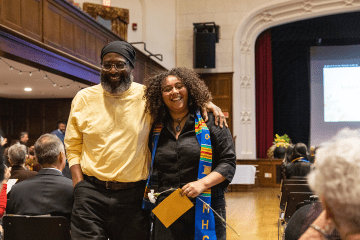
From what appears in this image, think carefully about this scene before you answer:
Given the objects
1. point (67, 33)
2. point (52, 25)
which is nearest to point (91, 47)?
point (67, 33)

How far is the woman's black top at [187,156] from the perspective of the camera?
82.1 inches

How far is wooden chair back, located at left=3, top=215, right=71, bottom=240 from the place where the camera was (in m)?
2.20

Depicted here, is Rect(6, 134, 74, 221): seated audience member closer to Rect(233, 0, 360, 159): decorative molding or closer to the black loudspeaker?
the black loudspeaker

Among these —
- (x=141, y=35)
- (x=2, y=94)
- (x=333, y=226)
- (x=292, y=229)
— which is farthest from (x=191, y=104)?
(x=2, y=94)

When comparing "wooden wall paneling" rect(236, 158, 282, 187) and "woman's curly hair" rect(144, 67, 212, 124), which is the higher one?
"woman's curly hair" rect(144, 67, 212, 124)

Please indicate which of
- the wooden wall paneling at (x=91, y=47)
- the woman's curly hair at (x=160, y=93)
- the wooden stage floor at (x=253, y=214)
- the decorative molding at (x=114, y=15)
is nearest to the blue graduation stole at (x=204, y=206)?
the woman's curly hair at (x=160, y=93)

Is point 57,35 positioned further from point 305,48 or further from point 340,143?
point 305,48

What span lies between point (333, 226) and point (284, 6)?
13260 mm

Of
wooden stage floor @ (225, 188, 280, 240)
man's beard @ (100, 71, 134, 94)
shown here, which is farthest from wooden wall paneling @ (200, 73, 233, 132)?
man's beard @ (100, 71, 134, 94)

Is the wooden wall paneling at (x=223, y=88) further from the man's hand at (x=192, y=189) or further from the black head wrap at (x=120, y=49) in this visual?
the man's hand at (x=192, y=189)

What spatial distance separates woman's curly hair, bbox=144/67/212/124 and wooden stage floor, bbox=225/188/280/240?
3.39 m

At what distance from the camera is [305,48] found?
1384 cm

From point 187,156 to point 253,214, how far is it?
17.9ft

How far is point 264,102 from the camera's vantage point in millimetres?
13633
